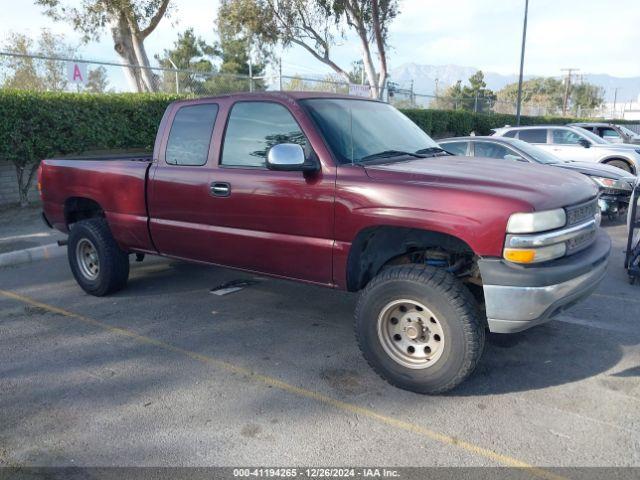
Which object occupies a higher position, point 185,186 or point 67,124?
point 67,124

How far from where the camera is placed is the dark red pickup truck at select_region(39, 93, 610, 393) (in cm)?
328

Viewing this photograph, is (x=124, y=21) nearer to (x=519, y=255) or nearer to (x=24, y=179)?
(x=24, y=179)

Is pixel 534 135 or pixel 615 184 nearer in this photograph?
pixel 615 184

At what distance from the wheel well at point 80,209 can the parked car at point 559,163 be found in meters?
5.67

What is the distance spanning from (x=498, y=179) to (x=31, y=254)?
630 cm

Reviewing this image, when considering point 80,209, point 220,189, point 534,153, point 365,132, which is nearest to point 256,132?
point 220,189

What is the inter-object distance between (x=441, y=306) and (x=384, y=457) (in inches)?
38.4

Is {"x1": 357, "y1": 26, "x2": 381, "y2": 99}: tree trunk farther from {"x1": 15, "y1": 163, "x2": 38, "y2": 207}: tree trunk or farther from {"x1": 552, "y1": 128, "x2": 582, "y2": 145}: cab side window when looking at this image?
{"x1": 15, "y1": 163, "x2": 38, "y2": 207}: tree trunk

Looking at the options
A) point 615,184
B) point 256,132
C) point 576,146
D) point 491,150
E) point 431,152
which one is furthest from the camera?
point 576,146

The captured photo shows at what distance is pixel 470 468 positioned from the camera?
283 cm

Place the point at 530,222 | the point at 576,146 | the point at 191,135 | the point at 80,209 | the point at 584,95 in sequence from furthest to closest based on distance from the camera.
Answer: the point at 584,95
the point at 576,146
the point at 80,209
the point at 191,135
the point at 530,222

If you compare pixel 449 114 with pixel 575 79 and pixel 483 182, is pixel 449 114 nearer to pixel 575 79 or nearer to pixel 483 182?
pixel 483 182

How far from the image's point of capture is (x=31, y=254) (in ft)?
24.1

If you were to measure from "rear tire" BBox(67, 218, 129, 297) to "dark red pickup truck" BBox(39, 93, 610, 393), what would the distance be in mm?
279
